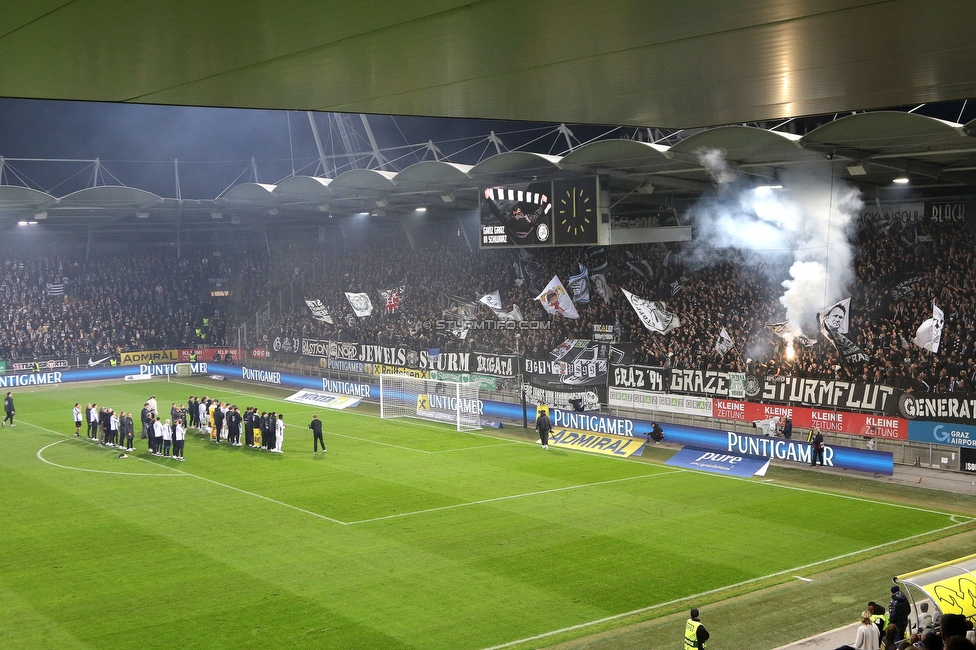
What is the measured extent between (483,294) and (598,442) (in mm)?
16141

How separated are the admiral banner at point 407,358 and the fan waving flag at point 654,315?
216 inches

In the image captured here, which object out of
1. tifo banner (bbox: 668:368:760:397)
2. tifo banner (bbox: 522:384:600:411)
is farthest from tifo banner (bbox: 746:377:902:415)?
tifo banner (bbox: 522:384:600:411)

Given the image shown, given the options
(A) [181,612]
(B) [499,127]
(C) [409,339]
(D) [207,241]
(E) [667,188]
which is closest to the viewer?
(A) [181,612]

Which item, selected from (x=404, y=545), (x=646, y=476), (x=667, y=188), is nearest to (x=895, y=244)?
(x=667, y=188)

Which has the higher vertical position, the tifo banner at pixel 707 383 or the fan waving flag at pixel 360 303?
the fan waving flag at pixel 360 303

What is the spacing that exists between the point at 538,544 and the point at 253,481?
9912 millimetres

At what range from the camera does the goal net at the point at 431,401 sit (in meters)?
34.9

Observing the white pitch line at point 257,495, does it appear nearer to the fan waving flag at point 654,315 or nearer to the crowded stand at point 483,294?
the crowded stand at point 483,294

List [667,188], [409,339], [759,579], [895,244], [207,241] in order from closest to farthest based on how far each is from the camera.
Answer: [759,579]
[895,244]
[667,188]
[409,339]
[207,241]

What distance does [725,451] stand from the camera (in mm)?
28312

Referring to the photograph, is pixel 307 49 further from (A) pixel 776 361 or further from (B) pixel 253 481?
(A) pixel 776 361

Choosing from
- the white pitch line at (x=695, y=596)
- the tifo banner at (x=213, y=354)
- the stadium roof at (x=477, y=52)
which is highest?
the stadium roof at (x=477, y=52)

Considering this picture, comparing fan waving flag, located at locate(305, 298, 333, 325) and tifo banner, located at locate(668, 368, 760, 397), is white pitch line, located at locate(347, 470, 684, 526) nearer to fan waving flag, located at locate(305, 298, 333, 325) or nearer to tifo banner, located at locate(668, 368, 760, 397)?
tifo banner, located at locate(668, 368, 760, 397)

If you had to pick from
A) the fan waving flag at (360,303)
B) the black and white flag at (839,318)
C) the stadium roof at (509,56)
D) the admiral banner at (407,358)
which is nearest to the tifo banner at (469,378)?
the admiral banner at (407,358)
